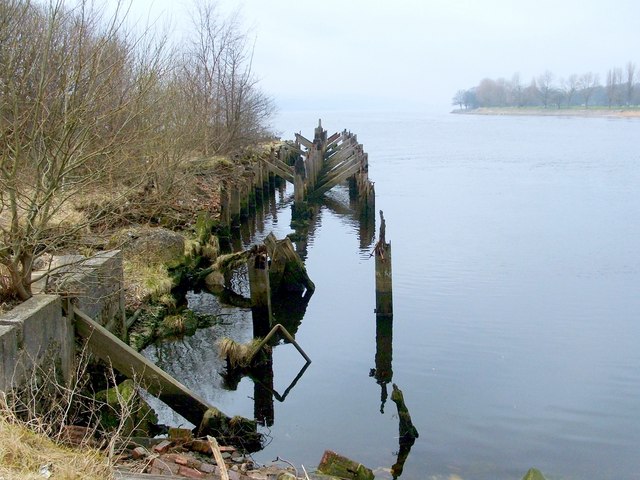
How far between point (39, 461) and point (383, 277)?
8.45 meters

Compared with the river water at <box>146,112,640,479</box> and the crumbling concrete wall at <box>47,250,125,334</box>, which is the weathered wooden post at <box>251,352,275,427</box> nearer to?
the river water at <box>146,112,640,479</box>

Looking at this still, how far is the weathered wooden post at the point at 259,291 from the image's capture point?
1234cm

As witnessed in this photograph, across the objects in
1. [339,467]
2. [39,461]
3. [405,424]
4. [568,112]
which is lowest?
[405,424]

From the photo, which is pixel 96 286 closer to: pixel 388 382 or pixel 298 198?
pixel 388 382

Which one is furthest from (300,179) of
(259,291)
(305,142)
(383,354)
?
(305,142)

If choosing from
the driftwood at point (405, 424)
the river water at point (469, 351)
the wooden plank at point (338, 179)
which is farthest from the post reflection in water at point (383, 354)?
the wooden plank at point (338, 179)

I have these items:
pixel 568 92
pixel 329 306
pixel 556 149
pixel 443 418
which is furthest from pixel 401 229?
pixel 568 92

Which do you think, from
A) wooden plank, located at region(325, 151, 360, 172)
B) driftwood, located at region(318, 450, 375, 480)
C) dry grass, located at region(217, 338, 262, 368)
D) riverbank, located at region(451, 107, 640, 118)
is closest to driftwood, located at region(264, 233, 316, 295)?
dry grass, located at region(217, 338, 262, 368)

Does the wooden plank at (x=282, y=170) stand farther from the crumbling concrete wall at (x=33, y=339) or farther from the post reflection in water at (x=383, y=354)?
the crumbling concrete wall at (x=33, y=339)

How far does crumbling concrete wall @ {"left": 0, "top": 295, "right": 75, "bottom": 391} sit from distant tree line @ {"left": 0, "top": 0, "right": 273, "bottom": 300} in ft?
1.34

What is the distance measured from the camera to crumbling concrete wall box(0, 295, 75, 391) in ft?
22.2

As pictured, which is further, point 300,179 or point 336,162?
point 336,162

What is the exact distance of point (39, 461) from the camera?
5375 mm

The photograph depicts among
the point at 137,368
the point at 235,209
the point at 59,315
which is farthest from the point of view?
the point at 235,209
